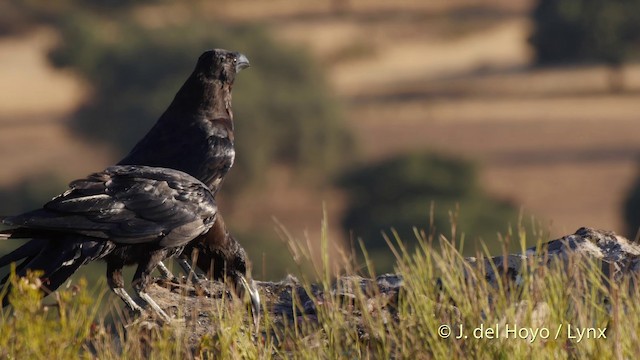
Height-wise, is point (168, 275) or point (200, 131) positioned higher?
point (200, 131)

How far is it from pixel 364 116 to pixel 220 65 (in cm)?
4462

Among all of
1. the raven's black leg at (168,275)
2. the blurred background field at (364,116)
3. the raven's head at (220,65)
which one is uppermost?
the raven's head at (220,65)

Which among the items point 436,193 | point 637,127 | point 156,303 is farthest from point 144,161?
point 637,127

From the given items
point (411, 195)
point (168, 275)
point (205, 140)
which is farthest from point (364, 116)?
point (168, 275)

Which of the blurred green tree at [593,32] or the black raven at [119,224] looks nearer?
the black raven at [119,224]

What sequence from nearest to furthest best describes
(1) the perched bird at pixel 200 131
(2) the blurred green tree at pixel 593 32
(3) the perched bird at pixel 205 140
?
(3) the perched bird at pixel 205 140 → (1) the perched bird at pixel 200 131 → (2) the blurred green tree at pixel 593 32

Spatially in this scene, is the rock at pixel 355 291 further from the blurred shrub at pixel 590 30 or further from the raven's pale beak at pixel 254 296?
the blurred shrub at pixel 590 30

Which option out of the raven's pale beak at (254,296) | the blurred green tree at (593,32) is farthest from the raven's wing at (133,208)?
the blurred green tree at (593,32)

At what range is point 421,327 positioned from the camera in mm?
6586

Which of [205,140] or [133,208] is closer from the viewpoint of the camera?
[133,208]

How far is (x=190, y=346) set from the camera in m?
7.12

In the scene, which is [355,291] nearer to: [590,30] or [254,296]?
[254,296]

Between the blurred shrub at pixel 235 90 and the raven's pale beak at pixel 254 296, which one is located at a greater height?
the raven's pale beak at pixel 254 296

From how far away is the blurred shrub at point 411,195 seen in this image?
116ft
